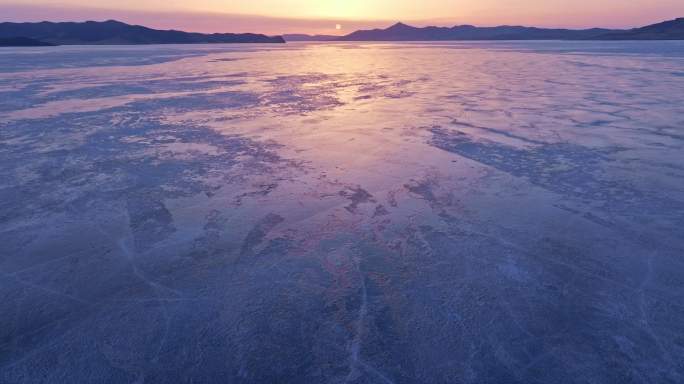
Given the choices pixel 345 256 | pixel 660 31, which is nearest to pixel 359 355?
pixel 345 256

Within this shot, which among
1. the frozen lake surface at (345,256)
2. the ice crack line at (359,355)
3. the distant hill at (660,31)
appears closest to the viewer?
the ice crack line at (359,355)

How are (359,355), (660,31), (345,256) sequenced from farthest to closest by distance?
(660,31) → (345,256) → (359,355)

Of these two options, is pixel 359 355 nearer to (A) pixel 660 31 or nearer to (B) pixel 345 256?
(B) pixel 345 256

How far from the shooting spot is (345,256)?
11.8 feet

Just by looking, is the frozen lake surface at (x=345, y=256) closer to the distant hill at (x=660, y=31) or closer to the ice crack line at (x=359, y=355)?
the ice crack line at (x=359, y=355)

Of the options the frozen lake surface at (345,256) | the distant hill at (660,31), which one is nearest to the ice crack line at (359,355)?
the frozen lake surface at (345,256)

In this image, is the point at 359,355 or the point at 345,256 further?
the point at 345,256

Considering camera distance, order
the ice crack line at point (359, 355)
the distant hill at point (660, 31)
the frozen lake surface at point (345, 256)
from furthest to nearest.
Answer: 1. the distant hill at point (660, 31)
2. the frozen lake surface at point (345, 256)
3. the ice crack line at point (359, 355)

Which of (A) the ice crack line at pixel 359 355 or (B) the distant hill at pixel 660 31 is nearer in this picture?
(A) the ice crack line at pixel 359 355

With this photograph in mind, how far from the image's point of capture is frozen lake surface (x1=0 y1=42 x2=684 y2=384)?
8.10 feet

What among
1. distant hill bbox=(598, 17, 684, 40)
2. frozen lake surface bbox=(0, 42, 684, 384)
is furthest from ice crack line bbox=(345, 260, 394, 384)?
distant hill bbox=(598, 17, 684, 40)

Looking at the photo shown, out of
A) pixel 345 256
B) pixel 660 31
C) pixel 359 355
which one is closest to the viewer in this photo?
pixel 359 355

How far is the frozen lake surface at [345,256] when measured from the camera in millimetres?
2469

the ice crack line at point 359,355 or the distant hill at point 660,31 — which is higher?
the ice crack line at point 359,355
